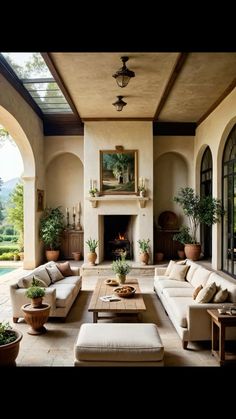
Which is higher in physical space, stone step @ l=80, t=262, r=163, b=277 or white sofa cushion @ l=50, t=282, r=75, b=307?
white sofa cushion @ l=50, t=282, r=75, b=307

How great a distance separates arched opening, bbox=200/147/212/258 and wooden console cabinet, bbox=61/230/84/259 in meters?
4.01

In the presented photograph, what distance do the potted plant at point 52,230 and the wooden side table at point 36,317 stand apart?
5.10 m

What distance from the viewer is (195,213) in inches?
362

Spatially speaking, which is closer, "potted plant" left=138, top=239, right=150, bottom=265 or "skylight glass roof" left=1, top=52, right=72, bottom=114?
"skylight glass roof" left=1, top=52, right=72, bottom=114

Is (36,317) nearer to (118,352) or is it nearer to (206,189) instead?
(118,352)

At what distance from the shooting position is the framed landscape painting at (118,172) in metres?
9.94

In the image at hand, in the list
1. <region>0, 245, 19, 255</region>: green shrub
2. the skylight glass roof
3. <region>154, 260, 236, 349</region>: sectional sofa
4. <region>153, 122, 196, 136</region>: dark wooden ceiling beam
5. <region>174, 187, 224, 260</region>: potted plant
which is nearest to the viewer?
<region>154, 260, 236, 349</region>: sectional sofa

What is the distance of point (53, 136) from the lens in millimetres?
10727

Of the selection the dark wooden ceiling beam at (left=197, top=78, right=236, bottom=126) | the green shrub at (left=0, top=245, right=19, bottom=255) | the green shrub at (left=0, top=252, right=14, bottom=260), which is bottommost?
the green shrub at (left=0, top=252, right=14, bottom=260)

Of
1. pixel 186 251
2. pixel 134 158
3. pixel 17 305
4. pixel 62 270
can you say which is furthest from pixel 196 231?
pixel 17 305

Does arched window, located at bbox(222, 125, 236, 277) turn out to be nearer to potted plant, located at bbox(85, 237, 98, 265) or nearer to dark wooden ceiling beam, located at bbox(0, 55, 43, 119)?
potted plant, located at bbox(85, 237, 98, 265)

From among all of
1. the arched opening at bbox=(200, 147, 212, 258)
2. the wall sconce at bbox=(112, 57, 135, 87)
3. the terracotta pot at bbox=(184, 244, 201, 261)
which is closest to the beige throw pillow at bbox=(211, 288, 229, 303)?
the wall sconce at bbox=(112, 57, 135, 87)

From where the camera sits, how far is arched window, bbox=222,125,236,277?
7902 mm
